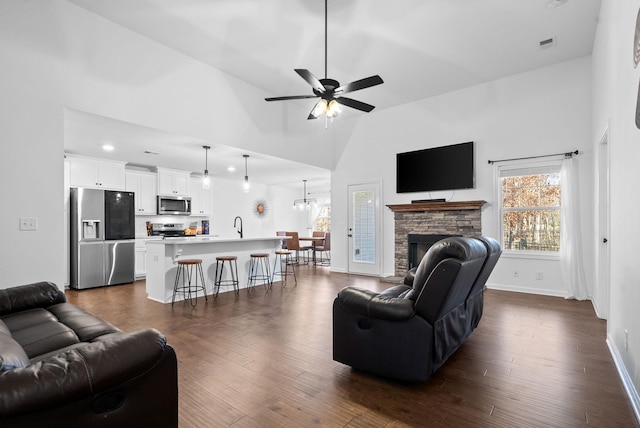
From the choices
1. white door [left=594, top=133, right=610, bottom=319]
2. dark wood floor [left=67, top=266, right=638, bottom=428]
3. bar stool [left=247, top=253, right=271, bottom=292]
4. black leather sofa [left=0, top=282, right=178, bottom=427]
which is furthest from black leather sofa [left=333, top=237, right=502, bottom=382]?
bar stool [left=247, top=253, right=271, bottom=292]

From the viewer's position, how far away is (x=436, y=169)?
6.24 metres

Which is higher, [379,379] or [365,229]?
[365,229]

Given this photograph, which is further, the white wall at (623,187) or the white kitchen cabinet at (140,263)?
the white kitchen cabinet at (140,263)

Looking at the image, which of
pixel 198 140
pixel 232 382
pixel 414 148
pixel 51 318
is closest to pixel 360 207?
pixel 414 148

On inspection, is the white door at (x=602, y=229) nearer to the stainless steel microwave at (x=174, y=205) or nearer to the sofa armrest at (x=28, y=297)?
the sofa armrest at (x=28, y=297)

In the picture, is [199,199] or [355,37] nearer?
[355,37]

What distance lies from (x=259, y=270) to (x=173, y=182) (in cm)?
322

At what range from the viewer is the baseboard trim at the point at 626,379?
2.00 meters

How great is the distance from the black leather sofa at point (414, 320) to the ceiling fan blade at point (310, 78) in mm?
1924

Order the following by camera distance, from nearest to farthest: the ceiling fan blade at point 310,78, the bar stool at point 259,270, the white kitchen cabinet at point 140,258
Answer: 1. the ceiling fan blade at point 310,78
2. the bar stool at point 259,270
3. the white kitchen cabinet at point 140,258

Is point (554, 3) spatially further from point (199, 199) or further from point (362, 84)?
point (199, 199)

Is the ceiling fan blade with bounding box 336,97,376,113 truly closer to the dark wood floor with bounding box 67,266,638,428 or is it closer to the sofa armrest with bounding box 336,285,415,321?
the sofa armrest with bounding box 336,285,415,321

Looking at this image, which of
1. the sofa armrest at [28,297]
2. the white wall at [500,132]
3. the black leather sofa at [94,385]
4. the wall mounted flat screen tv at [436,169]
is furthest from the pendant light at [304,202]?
the black leather sofa at [94,385]

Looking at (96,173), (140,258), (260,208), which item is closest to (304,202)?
(260,208)
